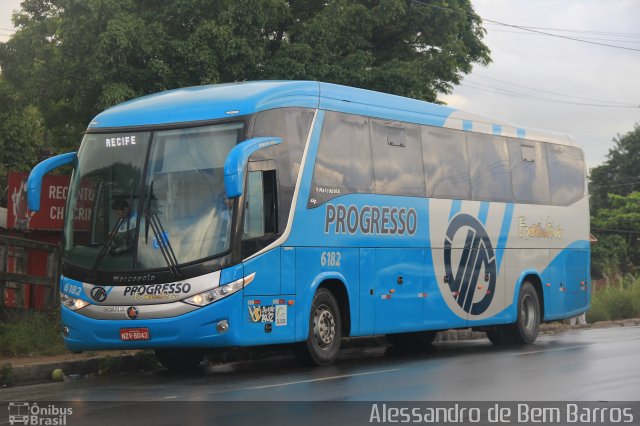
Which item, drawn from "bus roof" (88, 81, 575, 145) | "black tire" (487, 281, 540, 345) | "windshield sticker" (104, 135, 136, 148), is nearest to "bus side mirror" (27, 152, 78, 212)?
"bus roof" (88, 81, 575, 145)

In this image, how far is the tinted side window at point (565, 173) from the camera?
21.1 meters

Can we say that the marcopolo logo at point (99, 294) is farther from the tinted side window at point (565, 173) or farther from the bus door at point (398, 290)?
the tinted side window at point (565, 173)

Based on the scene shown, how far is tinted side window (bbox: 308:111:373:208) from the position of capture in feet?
48.6

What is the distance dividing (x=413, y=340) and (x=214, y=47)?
7.50 m

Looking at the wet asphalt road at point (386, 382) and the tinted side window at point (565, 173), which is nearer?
the wet asphalt road at point (386, 382)

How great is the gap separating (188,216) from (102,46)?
9802 millimetres

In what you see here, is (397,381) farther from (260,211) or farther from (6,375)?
(6,375)

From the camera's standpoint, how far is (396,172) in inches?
651

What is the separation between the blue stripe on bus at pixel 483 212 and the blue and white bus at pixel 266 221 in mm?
92

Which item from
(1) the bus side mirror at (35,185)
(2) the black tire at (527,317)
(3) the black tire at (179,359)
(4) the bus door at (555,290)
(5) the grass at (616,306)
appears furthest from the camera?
(5) the grass at (616,306)

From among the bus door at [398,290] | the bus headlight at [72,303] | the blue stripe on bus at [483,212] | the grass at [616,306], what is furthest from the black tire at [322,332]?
the grass at [616,306]

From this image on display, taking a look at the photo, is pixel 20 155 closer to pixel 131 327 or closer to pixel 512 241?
pixel 512 241

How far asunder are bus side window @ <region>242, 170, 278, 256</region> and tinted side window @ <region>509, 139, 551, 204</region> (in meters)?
7.12

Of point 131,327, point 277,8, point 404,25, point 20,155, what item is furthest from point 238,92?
point 20,155
